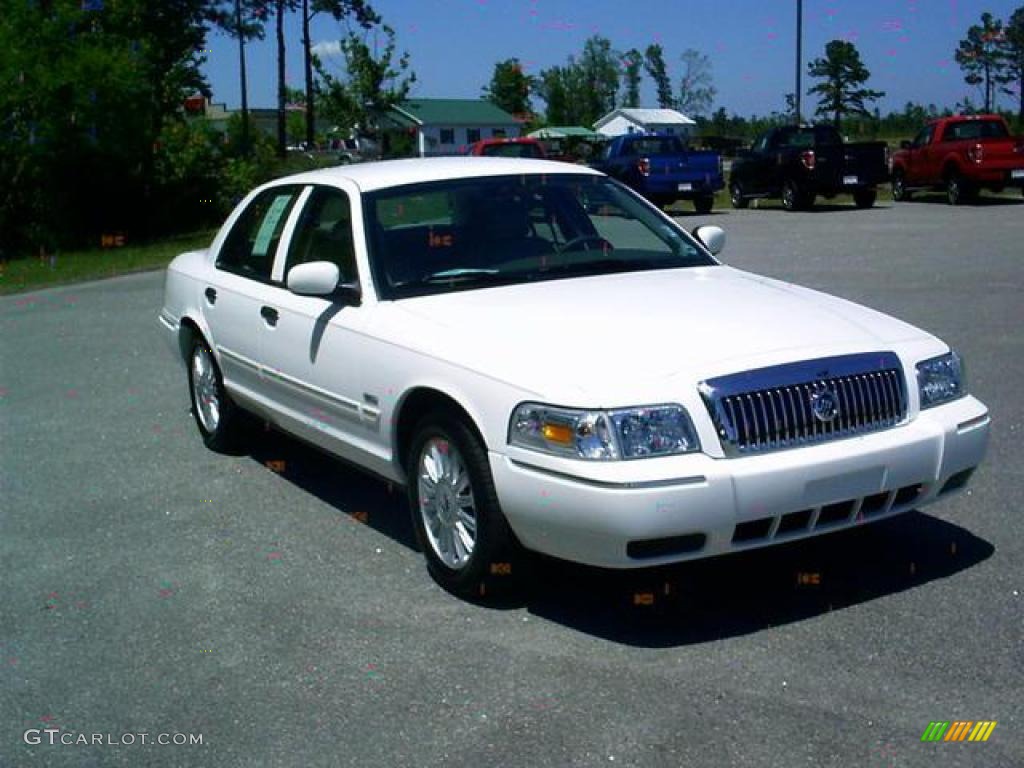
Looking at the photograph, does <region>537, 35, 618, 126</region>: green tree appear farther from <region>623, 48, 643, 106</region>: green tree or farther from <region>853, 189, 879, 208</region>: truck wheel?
<region>853, 189, 879, 208</region>: truck wheel

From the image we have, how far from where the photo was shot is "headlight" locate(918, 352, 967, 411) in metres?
5.00

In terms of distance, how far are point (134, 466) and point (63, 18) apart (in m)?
19.7

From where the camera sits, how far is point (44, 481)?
24.1 ft

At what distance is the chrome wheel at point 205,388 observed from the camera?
760 centimetres

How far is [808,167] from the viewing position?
27.2 meters

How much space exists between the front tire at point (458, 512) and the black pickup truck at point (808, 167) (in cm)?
A: 2328

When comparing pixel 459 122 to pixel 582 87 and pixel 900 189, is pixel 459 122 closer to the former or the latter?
pixel 582 87

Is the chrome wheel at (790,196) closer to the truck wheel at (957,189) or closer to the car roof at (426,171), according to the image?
the truck wheel at (957,189)

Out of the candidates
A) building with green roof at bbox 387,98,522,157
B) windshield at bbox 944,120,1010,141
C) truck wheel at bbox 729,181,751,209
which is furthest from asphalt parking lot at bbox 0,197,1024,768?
building with green roof at bbox 387,98,522,157

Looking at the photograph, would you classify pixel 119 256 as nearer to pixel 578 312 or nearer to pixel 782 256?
pixel 782 256

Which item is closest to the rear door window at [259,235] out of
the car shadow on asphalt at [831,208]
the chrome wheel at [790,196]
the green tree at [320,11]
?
the car shadow on asphalt at [831,208]

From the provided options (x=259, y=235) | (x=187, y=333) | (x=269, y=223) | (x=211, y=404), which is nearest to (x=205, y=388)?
(x=211, y=404)

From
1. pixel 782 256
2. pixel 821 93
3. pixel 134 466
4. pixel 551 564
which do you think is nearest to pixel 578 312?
pixel 551 564

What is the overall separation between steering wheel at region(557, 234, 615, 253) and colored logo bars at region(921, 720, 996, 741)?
2.96 metres
